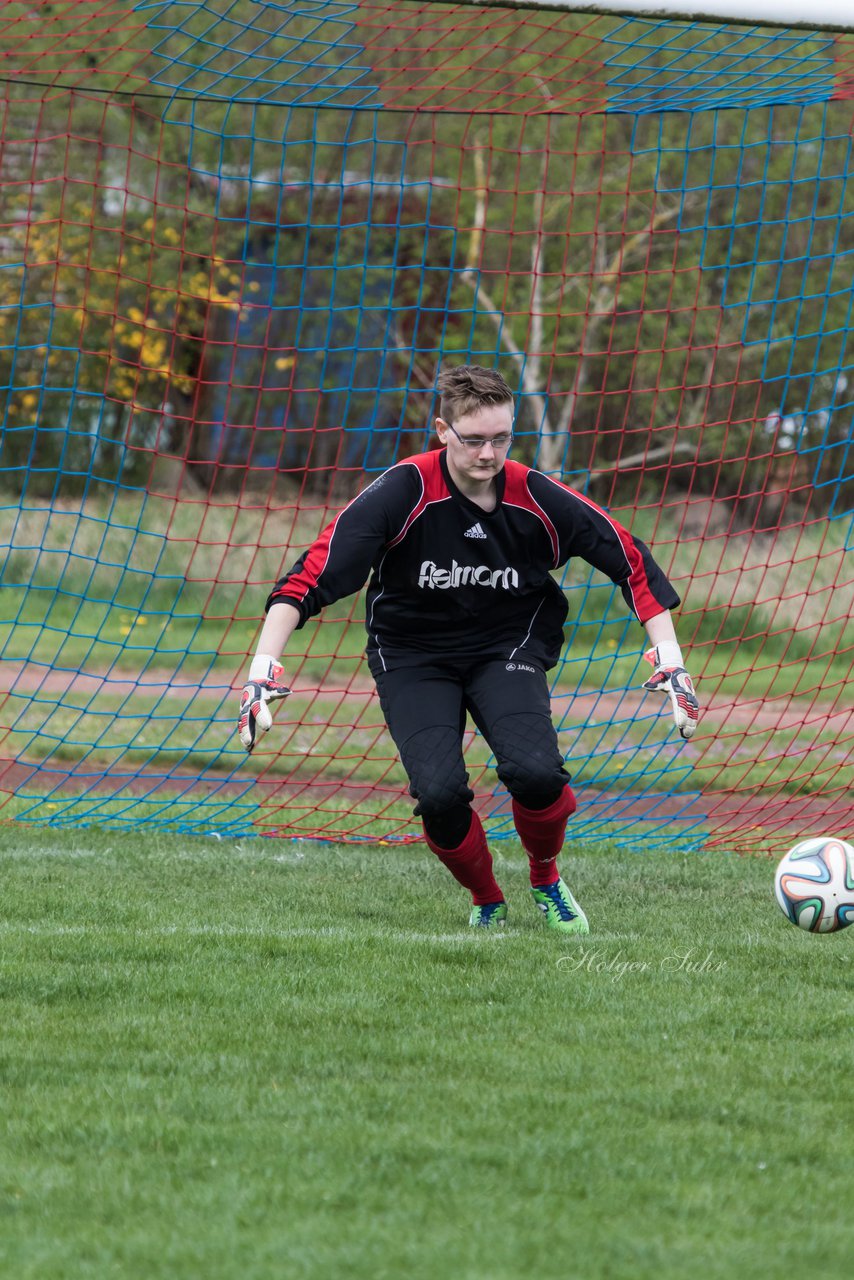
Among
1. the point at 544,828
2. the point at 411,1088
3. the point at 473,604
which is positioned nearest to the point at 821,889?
the point at 544,828

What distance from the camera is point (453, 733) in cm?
467

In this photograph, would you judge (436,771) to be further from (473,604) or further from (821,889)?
(821,889)

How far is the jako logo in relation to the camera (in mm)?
4723

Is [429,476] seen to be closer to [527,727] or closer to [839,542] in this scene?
[527,727]

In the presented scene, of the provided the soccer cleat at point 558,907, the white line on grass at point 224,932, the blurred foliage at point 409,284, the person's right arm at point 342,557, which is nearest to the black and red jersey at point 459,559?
the person's right arm at point 342,557

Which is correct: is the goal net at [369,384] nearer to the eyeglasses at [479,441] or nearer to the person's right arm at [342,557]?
the person's right arm at [342,557]

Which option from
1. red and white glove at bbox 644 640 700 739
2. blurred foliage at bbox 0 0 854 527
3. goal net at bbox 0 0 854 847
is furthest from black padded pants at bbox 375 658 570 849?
blurred foliage at bbox 0 0 854 527

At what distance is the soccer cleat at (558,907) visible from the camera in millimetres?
4832

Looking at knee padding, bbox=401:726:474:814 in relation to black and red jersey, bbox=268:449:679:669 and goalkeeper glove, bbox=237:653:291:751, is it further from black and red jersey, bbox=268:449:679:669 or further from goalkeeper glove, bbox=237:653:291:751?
goalkeeper glove, bbox=237:653:291:751

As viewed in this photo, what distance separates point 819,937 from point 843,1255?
7.96ft

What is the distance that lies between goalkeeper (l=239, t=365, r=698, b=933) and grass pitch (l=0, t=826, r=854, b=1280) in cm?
37

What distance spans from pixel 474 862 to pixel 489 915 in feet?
0.82

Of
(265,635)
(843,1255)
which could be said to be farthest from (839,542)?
(843,1255)

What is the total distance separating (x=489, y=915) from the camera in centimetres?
493
